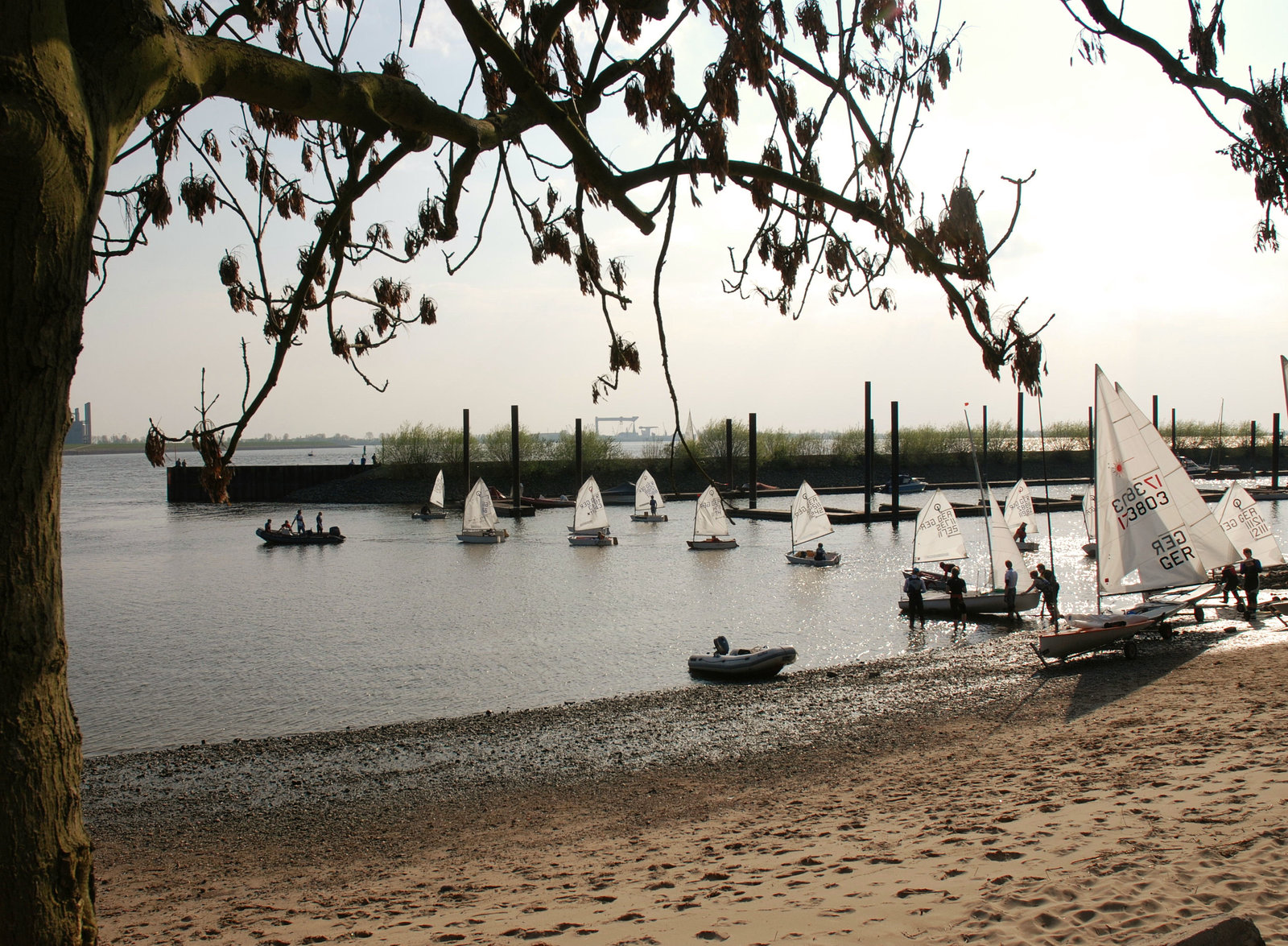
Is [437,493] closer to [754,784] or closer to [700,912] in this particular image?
[754,784]

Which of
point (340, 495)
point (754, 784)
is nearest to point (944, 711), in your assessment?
point (754, 784)

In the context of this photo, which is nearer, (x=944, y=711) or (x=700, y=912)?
(x=700, y=912)

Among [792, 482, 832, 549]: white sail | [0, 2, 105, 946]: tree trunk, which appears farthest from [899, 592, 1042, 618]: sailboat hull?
[0, 2, 105, 946]: tree trunk

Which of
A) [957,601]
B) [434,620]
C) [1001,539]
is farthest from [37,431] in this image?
[434,620]

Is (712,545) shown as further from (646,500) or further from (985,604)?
(985,604)

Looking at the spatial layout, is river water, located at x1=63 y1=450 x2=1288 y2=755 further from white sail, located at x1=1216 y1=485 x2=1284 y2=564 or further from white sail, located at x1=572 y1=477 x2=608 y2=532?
white sail, located at x1=1216 y1=485 x2=1284 y2=564

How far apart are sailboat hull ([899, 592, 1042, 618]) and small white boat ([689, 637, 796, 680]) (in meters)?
7.82

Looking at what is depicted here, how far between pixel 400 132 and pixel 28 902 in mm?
3418

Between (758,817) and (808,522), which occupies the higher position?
(808,522)

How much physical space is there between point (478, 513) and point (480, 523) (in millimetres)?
559

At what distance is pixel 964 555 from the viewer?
29.7 m

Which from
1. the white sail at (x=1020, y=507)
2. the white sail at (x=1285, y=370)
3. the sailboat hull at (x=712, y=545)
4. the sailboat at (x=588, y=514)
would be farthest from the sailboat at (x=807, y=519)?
the white sail at (x=1285, y=370)

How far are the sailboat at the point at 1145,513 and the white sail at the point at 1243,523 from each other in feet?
24.7

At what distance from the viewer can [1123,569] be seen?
59.5ft
